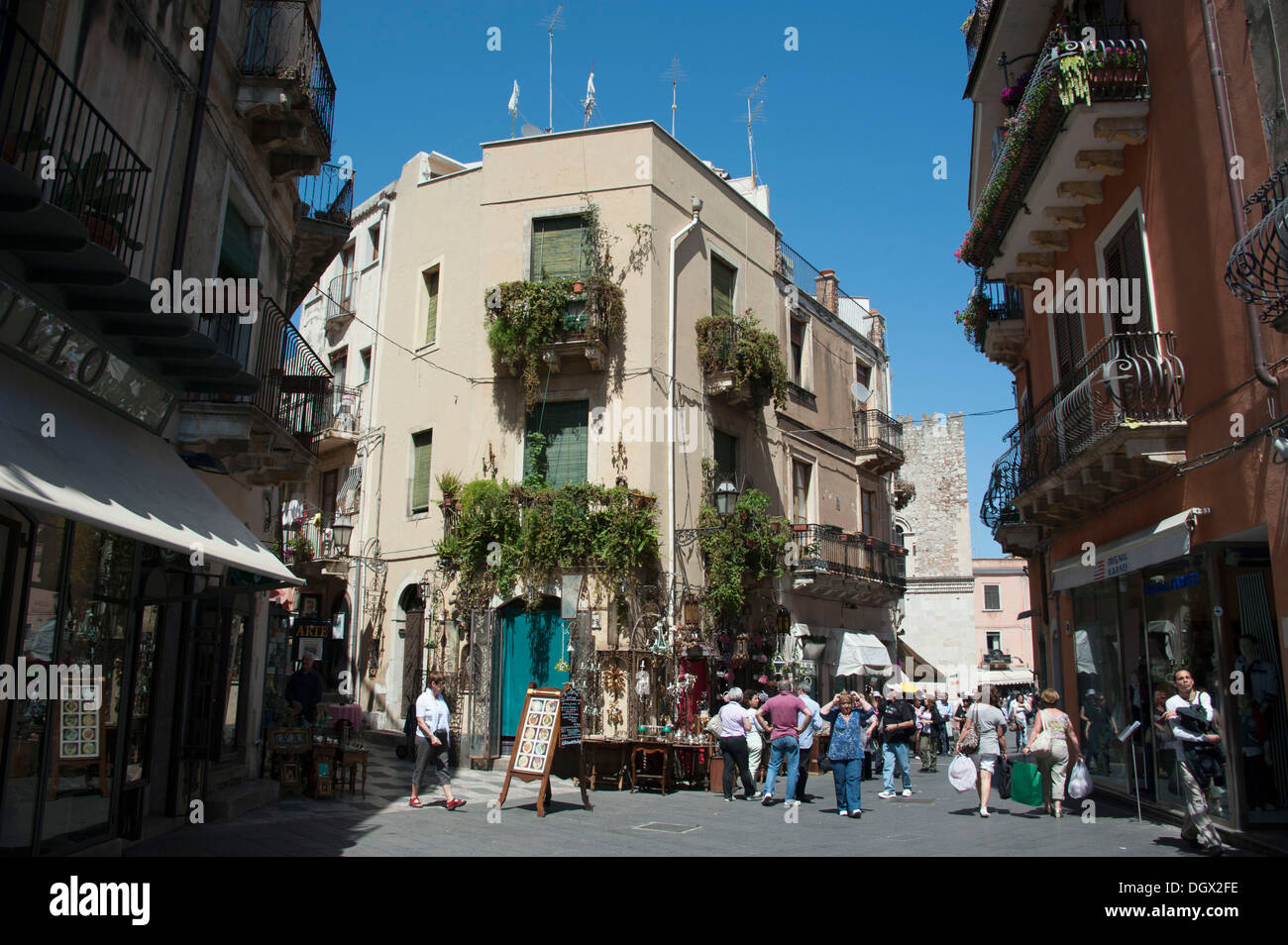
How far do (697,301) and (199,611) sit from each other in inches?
496

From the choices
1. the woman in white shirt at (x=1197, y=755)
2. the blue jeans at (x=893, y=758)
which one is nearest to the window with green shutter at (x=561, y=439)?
the blue jeans at (x=893, y=758)

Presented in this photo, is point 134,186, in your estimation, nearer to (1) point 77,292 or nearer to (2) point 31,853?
(1) point 77,292

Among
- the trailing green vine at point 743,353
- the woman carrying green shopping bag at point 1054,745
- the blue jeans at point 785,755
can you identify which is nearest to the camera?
the woman carrying green shopping bag at point 1054,745

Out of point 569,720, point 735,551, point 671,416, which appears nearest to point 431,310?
point 671,416

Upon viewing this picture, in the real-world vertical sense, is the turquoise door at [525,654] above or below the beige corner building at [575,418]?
below

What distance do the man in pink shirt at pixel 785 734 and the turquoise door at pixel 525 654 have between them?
5.16 m

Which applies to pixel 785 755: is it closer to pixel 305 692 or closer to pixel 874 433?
pixel 305 692

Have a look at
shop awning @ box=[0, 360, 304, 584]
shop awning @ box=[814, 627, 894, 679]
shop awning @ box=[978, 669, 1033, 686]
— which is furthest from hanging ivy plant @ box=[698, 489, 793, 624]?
shop awning @ box=[978, 669, 1033, 686]

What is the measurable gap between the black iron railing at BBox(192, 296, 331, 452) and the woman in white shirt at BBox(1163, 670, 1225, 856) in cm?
993

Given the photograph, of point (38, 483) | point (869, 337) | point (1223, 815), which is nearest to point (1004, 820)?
point (1223, 815)

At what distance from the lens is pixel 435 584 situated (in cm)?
1922

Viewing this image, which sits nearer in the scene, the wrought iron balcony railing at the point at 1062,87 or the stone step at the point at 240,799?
the stone step at the point at 240,799

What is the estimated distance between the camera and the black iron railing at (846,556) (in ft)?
72.3

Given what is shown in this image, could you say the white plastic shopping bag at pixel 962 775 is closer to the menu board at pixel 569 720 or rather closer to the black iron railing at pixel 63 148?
the menu board at pixel 569 720
